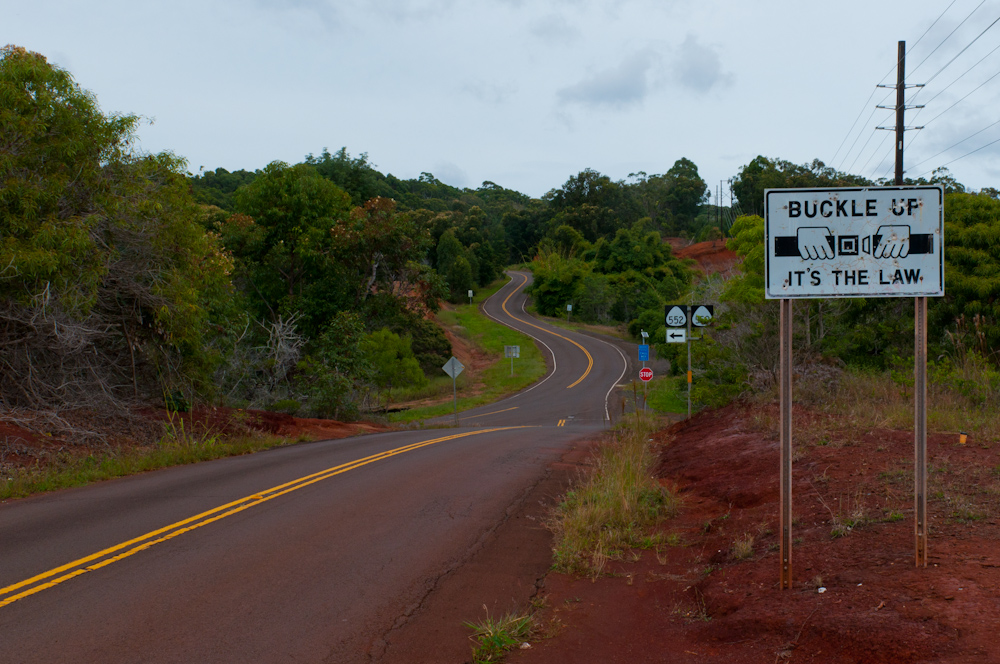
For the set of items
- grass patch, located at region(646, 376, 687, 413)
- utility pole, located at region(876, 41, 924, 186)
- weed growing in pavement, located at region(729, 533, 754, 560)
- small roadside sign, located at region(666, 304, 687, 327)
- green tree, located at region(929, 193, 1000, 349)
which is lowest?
grass patch, located at region(646, 376, 687, 413)

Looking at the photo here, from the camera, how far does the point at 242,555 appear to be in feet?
24.3

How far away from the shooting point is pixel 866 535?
6.21 metres

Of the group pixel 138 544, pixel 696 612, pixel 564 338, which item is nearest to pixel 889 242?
pixel 696 612

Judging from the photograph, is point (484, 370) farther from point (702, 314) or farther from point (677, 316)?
point (702, 314)

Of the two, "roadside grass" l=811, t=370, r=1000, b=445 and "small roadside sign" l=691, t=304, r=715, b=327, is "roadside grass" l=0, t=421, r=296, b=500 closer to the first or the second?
"small roadside sign" l=691, t=304, r=715, b=327

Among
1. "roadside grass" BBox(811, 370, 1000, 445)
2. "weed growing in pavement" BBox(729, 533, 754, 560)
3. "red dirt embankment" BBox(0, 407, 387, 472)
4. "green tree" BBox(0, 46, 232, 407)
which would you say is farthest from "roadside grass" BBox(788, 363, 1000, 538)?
"green tree" BBox(0, 46, 232, 407)

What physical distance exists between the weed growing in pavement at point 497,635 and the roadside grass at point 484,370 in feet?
112

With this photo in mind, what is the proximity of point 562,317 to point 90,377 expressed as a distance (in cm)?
7364

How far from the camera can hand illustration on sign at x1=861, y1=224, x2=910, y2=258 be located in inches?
212

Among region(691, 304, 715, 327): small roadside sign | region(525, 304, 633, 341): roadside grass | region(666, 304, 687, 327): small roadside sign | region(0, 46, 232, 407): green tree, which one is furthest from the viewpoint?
region(525, 304, 633, 341): roadside grass

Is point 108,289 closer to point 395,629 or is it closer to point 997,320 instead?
point 395,629

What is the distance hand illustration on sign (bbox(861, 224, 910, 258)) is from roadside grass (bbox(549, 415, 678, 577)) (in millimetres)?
3763

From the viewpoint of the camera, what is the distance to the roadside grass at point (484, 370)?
1815 inches

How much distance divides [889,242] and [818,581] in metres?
2.55
